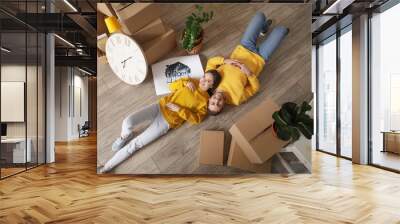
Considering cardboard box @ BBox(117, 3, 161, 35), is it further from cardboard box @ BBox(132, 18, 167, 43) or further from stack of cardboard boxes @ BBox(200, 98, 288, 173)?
stack of cardboard boxes @ BBox(200, 98, 288, 173)

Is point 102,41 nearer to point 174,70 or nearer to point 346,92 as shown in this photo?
point 174,70

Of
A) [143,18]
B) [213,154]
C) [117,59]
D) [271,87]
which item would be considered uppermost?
[143,18]

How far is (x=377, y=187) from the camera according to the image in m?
5.13

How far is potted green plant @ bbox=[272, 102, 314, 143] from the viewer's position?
596 centimetres

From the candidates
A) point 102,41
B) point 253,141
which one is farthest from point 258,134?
point 102,41

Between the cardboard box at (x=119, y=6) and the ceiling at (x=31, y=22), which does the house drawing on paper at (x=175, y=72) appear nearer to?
the cardboard box at (x=119, y=6)

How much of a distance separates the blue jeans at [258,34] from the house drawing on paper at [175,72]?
1.01 metres

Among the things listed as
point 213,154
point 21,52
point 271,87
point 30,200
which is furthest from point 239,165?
point 21,52

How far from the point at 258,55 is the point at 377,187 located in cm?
255

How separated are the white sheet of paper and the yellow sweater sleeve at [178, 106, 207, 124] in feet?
1.38

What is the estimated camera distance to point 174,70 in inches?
237

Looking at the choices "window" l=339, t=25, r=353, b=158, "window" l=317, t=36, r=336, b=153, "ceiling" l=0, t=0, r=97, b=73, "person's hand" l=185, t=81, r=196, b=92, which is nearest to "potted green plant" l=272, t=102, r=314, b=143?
"person's hand" l=185, t=81, r=196, b=92

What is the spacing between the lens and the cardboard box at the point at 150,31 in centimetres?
589

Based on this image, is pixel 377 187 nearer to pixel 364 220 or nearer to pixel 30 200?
pixel 364 220
